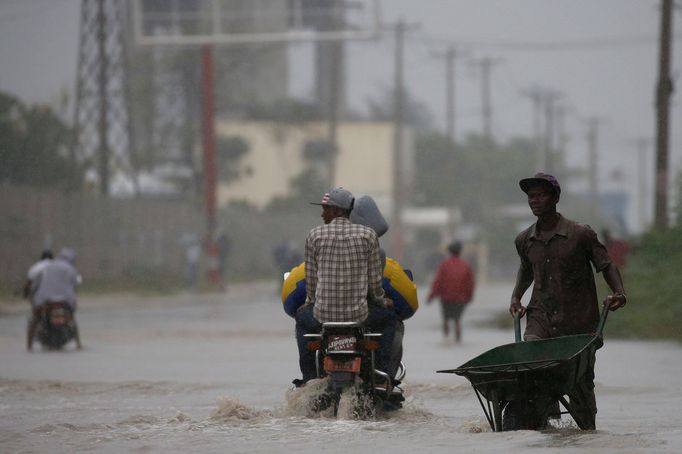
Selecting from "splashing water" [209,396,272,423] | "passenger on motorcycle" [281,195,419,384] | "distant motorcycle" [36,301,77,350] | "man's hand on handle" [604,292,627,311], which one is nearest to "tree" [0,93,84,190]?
"distant motorcycle" [36,301,77,350]

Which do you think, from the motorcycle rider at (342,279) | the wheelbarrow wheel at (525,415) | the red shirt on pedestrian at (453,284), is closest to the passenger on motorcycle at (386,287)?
the motorcycle rider at (342,279)

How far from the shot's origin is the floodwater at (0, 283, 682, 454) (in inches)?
376

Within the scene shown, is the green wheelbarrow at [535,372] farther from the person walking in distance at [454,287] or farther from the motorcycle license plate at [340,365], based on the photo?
the person walking in distance at [454,287]

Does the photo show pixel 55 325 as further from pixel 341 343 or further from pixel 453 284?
pixel 341 343

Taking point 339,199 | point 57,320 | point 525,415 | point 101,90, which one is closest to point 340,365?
point 339,199

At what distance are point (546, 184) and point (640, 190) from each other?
12333 cm

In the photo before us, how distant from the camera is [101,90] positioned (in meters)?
45.9

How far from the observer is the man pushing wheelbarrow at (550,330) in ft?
30.1

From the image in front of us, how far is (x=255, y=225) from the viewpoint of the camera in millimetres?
62625

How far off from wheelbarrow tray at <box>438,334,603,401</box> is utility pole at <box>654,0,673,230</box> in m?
21.4

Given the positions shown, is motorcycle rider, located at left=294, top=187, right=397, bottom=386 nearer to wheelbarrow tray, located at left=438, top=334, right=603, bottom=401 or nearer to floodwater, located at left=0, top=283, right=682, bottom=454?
floodwater, located at left=0, top=283, right=682, bottom=454

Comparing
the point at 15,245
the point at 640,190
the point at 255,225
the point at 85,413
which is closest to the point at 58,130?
the point at 15,245

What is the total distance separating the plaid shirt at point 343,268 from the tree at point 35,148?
35.4 metres

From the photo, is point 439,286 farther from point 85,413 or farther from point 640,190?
point 640,190
